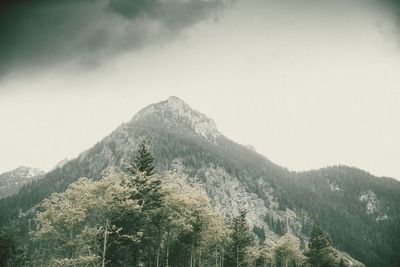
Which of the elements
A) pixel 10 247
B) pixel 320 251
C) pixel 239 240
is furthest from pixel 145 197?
pixel 320 251

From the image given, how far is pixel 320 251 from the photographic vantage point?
83.7 metres

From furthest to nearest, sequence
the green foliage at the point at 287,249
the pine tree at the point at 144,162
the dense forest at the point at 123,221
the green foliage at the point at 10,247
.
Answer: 1. the green foliage at the point at 287,249
2. the pine tree at the point at 144,162
3. the green foliage at the point at 10,247
4. the dense forest at the point at 123,221

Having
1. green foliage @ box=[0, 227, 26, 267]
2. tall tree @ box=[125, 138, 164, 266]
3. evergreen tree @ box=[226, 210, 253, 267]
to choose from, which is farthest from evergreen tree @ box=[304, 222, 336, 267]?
green foliage @ box=[0, 227, 26, 267]

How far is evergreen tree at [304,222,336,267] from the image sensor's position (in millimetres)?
82812

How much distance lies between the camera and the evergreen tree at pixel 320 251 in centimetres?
8281

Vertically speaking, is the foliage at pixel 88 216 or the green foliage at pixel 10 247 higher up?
the foliage at pixel 88 216

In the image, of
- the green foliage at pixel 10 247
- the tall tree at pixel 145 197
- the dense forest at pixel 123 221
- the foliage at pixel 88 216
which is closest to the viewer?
the foliage at pixel 88 216

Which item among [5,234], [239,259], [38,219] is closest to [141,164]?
[38,219]

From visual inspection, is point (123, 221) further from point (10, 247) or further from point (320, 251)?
point (320, 251)

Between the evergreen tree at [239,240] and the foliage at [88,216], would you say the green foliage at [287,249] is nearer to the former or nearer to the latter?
the evergreen tree at [239,240]

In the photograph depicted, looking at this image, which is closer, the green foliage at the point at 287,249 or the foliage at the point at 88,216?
the foliage at the point at 88,216

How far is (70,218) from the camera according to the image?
40.8 meters

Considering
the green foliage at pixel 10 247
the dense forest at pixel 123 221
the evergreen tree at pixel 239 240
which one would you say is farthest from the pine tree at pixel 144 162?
the evergreen tree at pixel 239 240

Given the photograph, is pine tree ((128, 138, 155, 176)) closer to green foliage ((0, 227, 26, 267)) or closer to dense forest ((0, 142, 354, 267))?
dense forest ((0, 142, 354, 267))
